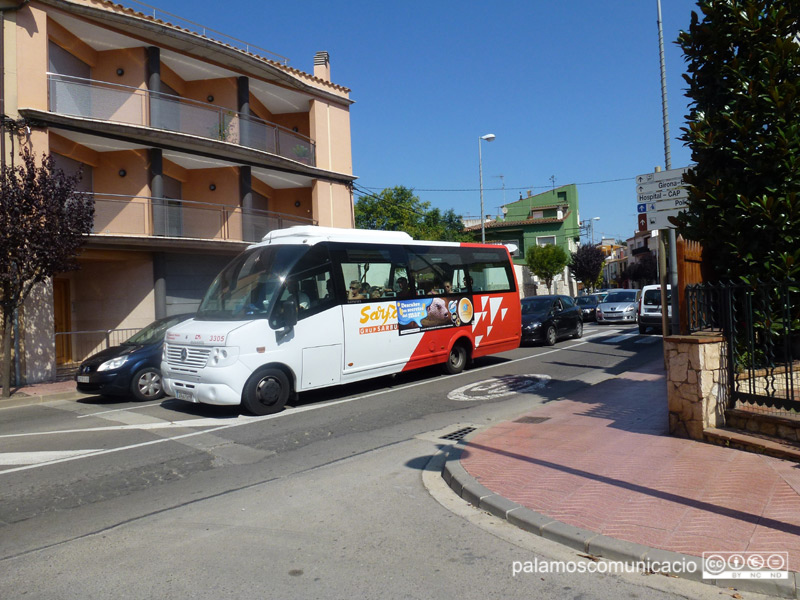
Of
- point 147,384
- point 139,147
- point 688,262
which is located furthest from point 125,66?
point 688,262

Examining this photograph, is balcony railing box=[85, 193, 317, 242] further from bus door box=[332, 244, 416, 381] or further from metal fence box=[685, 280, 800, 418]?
metal fence box=[685, 280, 800, 418]

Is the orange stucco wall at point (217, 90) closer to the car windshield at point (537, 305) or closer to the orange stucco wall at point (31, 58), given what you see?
the orange stucco wall at point (31, 58)

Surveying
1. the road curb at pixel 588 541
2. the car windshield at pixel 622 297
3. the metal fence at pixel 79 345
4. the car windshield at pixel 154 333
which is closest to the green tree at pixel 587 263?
the car windshield at pixel 622 297

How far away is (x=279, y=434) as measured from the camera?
26.9ft

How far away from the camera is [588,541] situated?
4188 mm

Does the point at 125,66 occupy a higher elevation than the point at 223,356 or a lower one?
higher

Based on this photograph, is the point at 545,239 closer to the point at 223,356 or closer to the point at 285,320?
the point at 285,320

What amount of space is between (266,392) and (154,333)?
421cm

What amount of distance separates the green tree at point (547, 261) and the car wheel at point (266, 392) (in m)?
37.5

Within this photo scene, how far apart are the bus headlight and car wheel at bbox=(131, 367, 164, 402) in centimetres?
316

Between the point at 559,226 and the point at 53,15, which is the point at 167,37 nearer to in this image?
the point at 53,15

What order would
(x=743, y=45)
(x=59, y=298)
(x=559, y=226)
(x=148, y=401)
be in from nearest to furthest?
(x=743, y=45)
(x=148, y=401)
(x=59, y=298)
(x=559, y=226)

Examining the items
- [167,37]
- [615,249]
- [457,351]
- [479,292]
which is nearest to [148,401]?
[457,351]

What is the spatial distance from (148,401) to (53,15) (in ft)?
37.9
